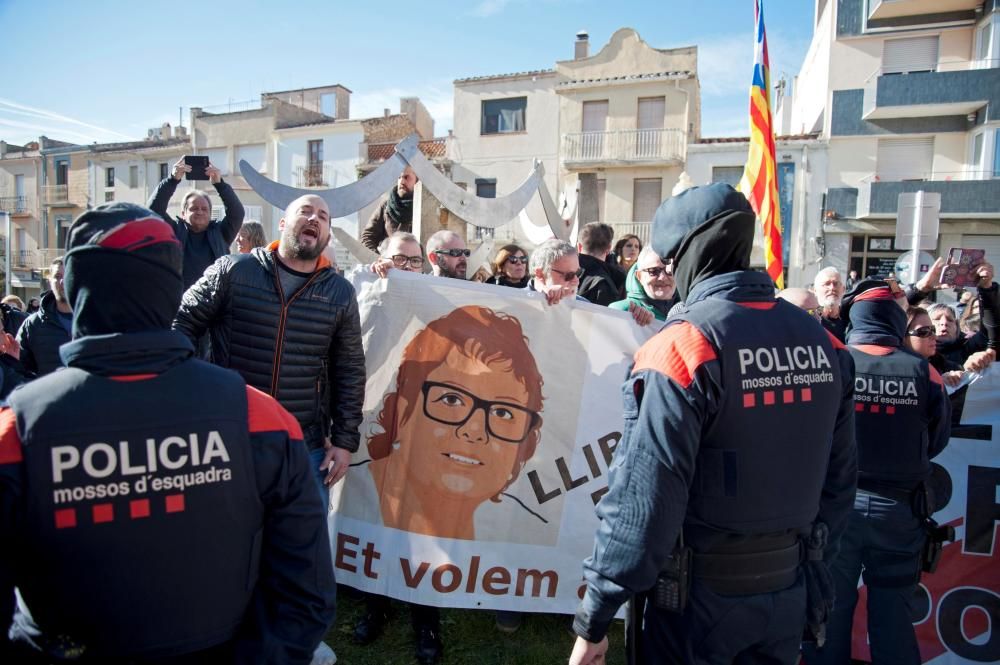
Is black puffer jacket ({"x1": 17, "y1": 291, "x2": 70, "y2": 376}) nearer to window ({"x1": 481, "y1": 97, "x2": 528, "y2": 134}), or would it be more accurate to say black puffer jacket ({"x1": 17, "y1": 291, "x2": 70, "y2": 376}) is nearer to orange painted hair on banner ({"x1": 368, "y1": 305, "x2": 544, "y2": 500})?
orange painted hair on banner ({"x1": 368, "y1": 305, "x2": 544, "y2": 500})

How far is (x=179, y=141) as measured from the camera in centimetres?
3431

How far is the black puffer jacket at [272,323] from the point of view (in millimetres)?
2805

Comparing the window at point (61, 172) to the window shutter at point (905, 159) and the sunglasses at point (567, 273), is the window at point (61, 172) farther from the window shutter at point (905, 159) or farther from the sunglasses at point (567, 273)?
the sunglasses at point (567, 273)

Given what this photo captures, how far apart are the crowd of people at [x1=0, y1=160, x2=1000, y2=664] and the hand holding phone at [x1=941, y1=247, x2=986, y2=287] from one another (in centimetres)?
97

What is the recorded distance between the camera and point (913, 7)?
20.4 metres

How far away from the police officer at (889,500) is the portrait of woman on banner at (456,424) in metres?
1.56

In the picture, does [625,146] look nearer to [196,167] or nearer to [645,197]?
[645,197]

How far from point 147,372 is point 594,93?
25.8 metres

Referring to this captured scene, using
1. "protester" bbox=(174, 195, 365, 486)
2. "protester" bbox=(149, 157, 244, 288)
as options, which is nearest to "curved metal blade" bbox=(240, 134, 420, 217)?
"protester" bbox=(149, 157, 244, 288)

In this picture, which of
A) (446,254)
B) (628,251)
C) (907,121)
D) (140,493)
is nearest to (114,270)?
(140,493)

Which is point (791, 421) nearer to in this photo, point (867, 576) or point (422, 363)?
point (867, 576)

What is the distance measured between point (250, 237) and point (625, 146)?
21.4 metres

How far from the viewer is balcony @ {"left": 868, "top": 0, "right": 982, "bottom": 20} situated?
787 inches

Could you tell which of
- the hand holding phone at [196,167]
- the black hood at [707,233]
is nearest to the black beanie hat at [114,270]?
the black hood at [707,233]
